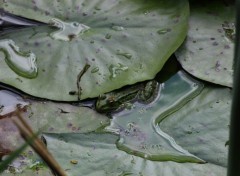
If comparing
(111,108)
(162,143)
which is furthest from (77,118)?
(162,143)

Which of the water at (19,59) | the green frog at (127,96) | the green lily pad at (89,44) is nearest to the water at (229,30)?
the green lily pad at (89,44)

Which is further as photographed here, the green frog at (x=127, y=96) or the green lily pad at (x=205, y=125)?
the green frog at (x=127, y=96)

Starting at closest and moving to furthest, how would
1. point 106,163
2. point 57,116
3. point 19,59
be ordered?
1. point 106,163
2. point 57,116
3. point 19,59

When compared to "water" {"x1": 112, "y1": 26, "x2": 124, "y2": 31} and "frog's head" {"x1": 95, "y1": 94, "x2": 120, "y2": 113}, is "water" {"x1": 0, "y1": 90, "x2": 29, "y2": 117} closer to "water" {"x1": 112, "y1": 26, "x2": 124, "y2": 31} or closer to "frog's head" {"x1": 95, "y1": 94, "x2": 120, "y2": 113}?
"frog's head" {"x1": 95, "y1": 94, "x2": 120, "y2": 113}

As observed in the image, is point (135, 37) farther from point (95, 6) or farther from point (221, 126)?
point (221, 126)

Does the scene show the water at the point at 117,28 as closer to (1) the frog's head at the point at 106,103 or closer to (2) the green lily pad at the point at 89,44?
(2) the green lily pad at the point at 89,44

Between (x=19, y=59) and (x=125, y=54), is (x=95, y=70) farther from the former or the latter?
(x=19, y=59)

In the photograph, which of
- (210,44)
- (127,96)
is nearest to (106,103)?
(127,96)

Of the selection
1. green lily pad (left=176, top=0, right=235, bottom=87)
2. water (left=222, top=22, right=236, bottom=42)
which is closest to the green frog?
green lily pad (left=176, top=0, right=235, bottom=87)
